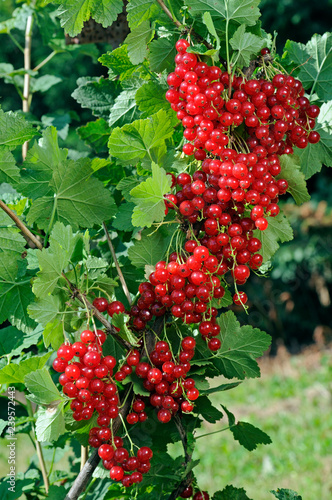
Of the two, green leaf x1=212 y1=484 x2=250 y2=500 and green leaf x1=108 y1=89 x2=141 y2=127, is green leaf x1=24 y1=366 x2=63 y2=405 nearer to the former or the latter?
green leaf x1=212 y1=484 x2=250 y2=500

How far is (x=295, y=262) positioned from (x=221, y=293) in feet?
13.4

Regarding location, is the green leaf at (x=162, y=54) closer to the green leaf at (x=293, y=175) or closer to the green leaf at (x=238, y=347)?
the green leaf at (x=293, y=175)

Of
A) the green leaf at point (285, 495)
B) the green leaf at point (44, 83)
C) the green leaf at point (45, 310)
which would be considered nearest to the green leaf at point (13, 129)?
the green leaf at point (45, 310)

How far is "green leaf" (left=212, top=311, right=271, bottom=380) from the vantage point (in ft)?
2.49

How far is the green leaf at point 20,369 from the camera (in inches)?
27.9

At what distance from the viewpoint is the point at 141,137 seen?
0.71 m

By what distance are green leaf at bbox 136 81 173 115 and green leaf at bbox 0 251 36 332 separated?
0.30m

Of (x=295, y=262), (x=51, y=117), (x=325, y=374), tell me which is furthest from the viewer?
(x=295, y=262)

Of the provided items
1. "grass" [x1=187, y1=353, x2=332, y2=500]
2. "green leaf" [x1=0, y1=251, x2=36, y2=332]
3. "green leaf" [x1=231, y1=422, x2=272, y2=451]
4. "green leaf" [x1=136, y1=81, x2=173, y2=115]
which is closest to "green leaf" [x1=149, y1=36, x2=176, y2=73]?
"green leaf" [x1=136, y1=81, x2=173, y2=115]

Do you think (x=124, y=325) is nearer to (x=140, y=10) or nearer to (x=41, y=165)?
(x=41, y=165)

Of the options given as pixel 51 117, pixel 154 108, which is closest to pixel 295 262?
pixel 51 117

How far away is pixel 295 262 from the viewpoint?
4.63m

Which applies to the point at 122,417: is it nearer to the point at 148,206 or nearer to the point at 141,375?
the point at 141,375

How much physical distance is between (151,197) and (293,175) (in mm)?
223
